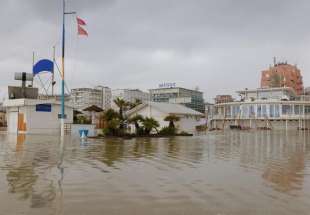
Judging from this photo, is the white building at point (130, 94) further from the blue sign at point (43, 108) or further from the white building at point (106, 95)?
the blue sign at point (43, 108)

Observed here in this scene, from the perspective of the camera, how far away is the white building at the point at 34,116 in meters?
35.6

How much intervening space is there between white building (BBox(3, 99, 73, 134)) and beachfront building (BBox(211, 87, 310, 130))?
49180 millimetres

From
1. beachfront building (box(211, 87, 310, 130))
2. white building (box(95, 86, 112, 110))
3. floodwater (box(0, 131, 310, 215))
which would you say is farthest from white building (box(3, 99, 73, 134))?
white building (box(95, 86, 112, 110))

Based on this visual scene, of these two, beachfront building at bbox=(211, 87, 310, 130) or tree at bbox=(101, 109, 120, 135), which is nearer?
tree at bbox=(101, 109, 120, 135)

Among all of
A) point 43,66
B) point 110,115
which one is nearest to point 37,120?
point 43,66

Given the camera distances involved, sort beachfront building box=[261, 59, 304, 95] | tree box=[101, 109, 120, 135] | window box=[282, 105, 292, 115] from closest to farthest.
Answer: tree box=[101, 109, 120, 135], window box=[282, 105, 292, 115], beachfront building box=[261, 59, 304, 95]

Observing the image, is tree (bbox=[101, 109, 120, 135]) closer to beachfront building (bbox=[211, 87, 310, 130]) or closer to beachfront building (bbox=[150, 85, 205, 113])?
beachfront building (bbox=[211, 87, 310, 130])

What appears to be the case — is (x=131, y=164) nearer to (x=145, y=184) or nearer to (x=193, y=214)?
(x=145, y=184)

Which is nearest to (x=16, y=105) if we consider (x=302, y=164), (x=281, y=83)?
(x=302, y=164)

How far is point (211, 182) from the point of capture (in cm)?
805

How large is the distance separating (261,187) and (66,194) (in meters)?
4.09

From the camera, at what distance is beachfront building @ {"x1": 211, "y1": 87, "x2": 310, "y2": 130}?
76562 mm

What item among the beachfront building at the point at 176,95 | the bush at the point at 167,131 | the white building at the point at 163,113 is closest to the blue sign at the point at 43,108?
the white building at the point at 163,113

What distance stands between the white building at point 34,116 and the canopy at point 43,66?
337 cm
